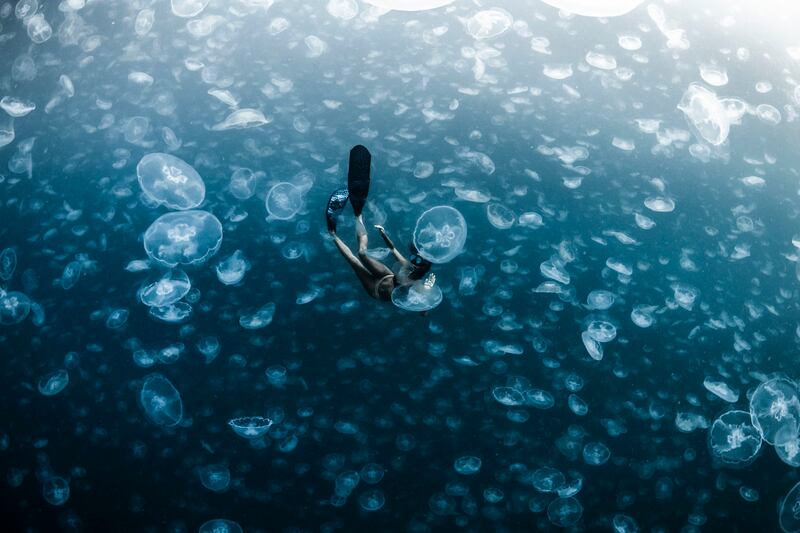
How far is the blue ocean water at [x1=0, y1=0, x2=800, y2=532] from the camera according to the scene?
5211mm

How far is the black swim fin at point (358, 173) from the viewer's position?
4406mm

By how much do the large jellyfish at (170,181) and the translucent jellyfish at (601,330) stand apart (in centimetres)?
451

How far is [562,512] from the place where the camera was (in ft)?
16.9

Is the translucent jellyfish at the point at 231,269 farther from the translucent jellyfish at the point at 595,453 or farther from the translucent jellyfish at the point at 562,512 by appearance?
the translucent jellyfish at the point at 595,453

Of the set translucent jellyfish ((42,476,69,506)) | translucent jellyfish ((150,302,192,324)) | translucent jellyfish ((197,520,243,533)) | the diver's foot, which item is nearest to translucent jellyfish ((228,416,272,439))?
translucent jellyfish ((197,520,243,533))

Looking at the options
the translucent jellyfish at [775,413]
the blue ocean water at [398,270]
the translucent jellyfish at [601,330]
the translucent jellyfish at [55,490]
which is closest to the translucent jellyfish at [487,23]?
the blue ocean water at [398,270]

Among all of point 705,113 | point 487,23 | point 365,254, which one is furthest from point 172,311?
point 705,113

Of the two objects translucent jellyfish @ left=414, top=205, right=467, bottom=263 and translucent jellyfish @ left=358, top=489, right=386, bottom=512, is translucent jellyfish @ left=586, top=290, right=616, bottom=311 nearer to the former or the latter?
translucent jellyfish @ left=414, top=205, right=467, bottom=263

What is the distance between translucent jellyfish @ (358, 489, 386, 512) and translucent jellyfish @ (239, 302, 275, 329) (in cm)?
225

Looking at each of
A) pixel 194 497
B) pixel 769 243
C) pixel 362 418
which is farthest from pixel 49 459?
pixel 769 243

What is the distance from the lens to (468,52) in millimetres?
7719

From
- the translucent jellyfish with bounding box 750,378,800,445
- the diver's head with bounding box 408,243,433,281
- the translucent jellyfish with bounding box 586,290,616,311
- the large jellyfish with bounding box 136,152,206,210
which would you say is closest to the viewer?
the diver's head with bounding box 408,243,433,281

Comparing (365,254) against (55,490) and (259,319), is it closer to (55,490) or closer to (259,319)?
(259,319)

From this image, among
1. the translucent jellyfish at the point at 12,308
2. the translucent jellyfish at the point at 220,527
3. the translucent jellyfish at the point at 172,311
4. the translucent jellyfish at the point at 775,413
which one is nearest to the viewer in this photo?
the translucent jellyfish at the point at 220,527
